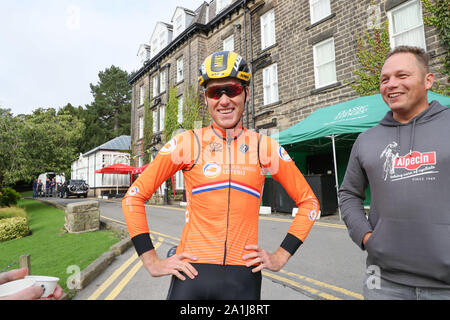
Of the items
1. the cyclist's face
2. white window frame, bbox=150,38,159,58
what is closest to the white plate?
the cyclist's face

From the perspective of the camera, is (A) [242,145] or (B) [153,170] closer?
(B) [153,170]

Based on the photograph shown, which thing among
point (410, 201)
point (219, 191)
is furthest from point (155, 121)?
point (410, 201)

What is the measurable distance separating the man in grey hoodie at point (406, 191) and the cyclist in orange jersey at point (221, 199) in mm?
435

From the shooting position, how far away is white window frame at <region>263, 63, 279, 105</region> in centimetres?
1576

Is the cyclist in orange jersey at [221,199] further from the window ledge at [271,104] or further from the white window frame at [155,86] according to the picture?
the white window frame at [155,86]

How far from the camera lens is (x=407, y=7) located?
414 inches

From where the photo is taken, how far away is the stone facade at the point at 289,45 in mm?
12023

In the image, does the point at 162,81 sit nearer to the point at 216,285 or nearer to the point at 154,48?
the point at 154,48

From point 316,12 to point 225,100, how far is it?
14.3 m

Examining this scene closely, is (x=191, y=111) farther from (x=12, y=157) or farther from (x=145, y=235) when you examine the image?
(x=145, y=235)
